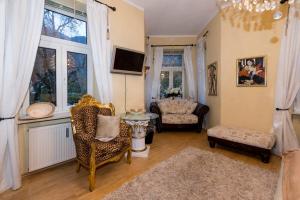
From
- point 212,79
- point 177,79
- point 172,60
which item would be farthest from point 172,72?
point 212,79

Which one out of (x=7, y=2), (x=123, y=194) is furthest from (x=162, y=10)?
(x=123, y=194)

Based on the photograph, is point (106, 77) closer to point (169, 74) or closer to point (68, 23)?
point (68, 23)

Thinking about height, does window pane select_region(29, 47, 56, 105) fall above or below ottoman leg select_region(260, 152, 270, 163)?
above

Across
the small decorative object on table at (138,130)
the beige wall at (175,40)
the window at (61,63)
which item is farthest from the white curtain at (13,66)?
the beige wall at (175,40)

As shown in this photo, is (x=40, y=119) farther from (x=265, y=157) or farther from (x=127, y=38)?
(x=265, y=157)

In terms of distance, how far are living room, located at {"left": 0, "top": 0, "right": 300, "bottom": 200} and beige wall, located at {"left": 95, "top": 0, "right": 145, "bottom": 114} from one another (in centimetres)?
2

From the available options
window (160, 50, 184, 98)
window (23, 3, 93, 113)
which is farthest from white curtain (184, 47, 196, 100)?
window (23, 3, 93, 113)

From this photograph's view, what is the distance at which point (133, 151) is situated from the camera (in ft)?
10.4

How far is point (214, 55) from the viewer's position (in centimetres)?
437

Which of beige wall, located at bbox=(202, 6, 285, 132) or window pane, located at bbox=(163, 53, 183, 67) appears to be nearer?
beige wall, located at bbox=(202, 6, 285, 132)

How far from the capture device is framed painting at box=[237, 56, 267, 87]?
3.32 meters

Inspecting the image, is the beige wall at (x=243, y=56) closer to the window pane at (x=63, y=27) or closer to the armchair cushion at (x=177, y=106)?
the armchair cushion at (x=177, y=106)

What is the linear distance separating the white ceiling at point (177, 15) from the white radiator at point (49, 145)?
2.80 meters

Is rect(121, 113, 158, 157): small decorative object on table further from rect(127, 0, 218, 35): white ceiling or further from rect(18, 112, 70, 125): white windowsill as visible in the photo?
rect(127, 0, 218, 35): white ceiling
